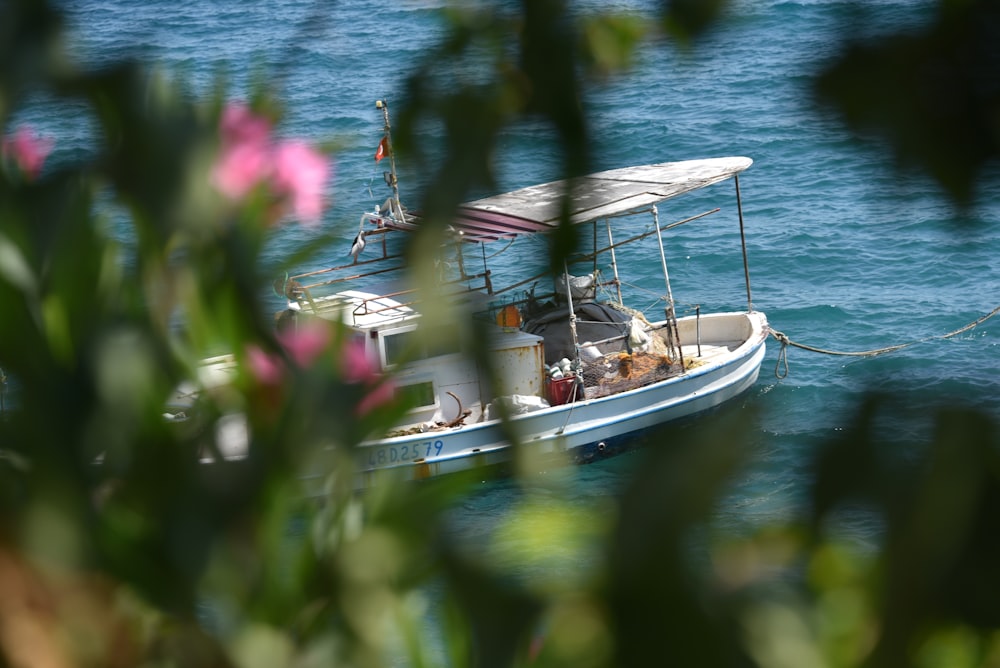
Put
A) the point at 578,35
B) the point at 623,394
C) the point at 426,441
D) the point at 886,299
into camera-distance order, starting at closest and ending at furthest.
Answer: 1. the point at 578,35
2. the point at 426,441
3. the point at 623,394
4. the point at 886,299

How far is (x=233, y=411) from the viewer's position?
837 millimetres

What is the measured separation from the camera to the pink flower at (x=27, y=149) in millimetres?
679

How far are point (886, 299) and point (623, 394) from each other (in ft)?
13.9

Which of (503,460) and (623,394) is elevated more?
(503,460)

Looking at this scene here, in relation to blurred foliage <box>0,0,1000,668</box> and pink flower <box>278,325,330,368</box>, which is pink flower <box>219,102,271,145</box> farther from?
pink flower <box>278,325,330,368</box>

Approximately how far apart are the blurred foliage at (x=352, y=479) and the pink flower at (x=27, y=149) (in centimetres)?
2

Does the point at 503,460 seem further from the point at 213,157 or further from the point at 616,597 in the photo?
the point at 213,157

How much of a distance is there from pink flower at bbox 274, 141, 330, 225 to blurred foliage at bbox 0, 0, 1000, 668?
6 centimetres

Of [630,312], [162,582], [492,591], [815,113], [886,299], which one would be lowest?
[886,299]

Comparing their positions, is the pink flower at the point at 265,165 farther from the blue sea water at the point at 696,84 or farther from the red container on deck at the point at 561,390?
the red container on deck at the point at 561,390

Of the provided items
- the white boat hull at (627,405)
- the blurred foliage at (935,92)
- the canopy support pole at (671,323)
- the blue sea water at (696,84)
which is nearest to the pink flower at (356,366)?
the blue sea water at (696,84)

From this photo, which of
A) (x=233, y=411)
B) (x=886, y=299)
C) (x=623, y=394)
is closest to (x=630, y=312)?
(x=623, y=394)

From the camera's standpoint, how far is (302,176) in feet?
3.11

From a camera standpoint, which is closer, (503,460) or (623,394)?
(503,460)
